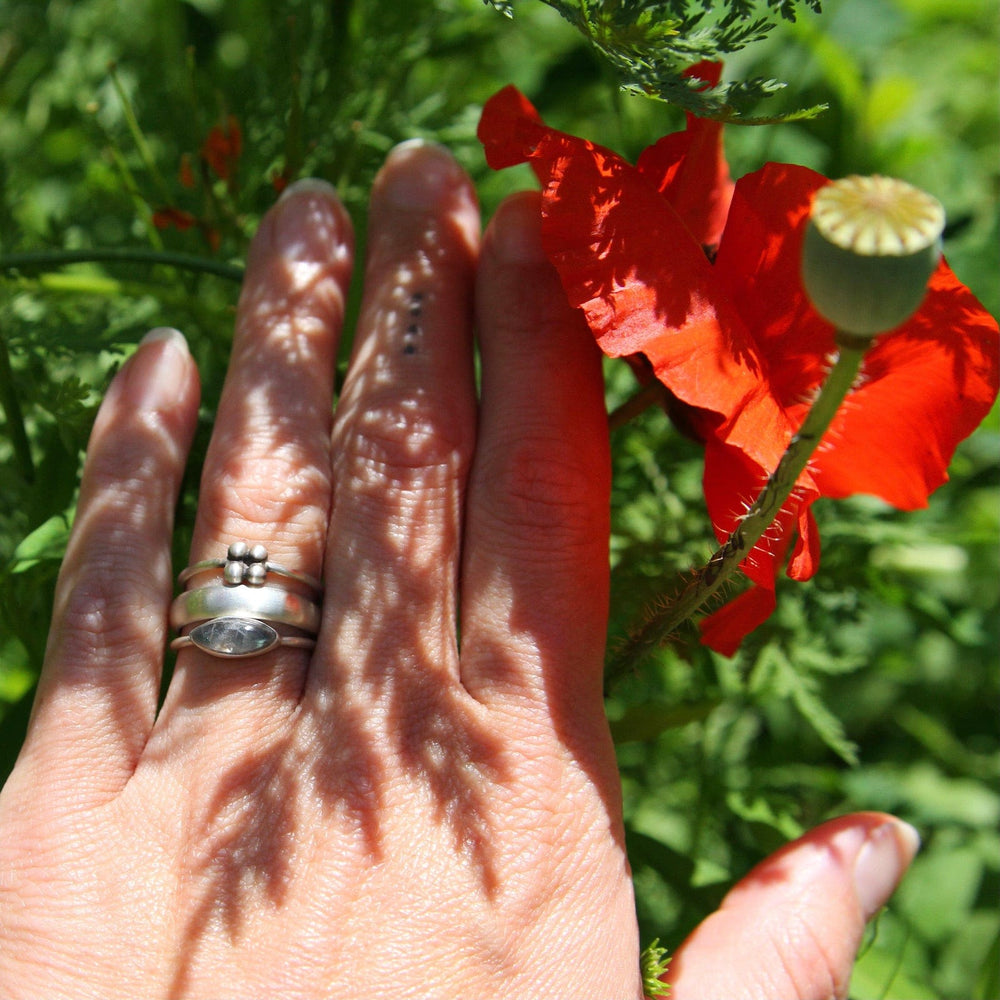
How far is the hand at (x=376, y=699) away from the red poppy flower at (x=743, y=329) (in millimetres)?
270

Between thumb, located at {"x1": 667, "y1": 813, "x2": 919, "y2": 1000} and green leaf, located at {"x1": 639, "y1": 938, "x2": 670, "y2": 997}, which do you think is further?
thumb, located at {"x1": 667, "y1": 813, "x2": 919, "y2": 1000}

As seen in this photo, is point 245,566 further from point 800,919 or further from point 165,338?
point 800,919

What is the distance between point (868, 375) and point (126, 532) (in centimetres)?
99

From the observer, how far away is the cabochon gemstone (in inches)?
55.8

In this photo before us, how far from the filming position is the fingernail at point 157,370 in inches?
60.1

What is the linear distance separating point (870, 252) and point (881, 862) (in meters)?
1.20

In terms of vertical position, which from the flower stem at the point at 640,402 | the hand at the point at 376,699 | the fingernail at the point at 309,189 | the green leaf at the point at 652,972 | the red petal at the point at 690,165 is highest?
the red petal at the point at 690,165

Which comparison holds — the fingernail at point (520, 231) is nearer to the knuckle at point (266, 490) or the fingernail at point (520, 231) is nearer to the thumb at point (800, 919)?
the knuckle at point (266, 490)

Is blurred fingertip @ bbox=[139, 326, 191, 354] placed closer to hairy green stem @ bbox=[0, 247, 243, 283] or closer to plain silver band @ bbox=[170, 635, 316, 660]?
hairy green stem @ bbox=[0, 247, 243, 283]

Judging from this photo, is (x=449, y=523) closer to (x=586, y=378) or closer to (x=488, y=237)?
(x=586, y=378)

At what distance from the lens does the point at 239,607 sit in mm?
1416

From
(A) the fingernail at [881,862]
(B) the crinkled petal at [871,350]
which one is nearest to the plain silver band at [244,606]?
(B) the crinkled petal at [871,350]

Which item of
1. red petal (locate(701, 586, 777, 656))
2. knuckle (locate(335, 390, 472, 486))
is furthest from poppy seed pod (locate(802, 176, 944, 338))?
knuckle (locate(335, 390, 472, 486))

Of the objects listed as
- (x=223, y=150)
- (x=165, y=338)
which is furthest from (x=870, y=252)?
(x=223, y=150)
